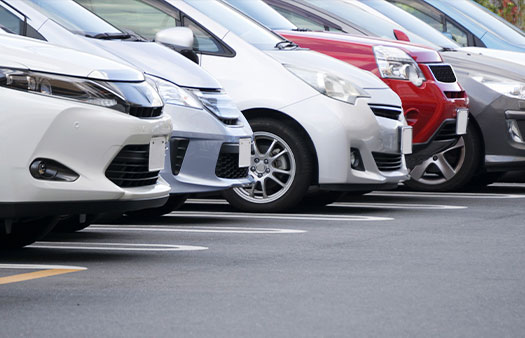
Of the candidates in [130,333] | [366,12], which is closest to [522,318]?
[130,333]

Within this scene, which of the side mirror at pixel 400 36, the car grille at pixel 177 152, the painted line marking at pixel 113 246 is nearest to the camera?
the painted line marking at pixel 113 246

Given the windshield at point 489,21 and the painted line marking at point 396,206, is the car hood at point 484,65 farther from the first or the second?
the windshield at point 489,21

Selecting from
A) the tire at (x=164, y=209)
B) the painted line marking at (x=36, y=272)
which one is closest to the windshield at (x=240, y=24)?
the tire at (x=164, y=209)

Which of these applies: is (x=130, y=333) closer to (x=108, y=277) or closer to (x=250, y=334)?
(x=250, y=334)

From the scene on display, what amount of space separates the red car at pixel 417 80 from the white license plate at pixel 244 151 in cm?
249

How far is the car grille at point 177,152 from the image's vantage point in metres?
8.27

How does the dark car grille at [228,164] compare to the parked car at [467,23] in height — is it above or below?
below

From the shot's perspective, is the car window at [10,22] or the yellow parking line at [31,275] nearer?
the yellow parking line at [31,275]

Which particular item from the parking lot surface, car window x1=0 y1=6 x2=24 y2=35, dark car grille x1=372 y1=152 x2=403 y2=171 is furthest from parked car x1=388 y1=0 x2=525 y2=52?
car window x1=0 y1=6 x2=24 y2=35

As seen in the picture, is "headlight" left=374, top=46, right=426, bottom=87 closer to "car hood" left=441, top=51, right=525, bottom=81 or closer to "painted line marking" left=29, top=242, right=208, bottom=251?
"car hood" left=441, top=51, right=525, bottom=81

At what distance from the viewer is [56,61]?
6488 mm

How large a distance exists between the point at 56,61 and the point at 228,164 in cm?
225

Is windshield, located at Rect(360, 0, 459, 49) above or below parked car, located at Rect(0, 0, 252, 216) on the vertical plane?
above

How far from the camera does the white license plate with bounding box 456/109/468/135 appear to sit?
11.1m
